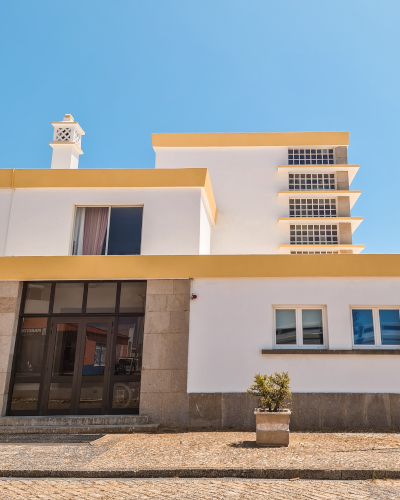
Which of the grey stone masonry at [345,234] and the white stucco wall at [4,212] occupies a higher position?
the grey stone masonry at [345,234]

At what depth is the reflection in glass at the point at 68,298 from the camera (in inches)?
482

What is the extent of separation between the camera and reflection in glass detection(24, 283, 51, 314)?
1227cm

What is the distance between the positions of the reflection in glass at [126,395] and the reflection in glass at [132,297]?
5.94ft

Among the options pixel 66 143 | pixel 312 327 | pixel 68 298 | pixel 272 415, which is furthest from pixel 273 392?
pixel 66 143

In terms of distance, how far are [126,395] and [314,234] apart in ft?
37.8

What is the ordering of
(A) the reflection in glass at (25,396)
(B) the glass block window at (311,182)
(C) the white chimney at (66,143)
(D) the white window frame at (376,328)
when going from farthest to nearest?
(B) the glass block window at (311,182) < (C) the white chimney at (66,143) < (A) the reflection in glass at (25,396) < (D) the white window frame at (376,328)

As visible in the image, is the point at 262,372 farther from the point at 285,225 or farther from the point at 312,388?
the point at 285,225

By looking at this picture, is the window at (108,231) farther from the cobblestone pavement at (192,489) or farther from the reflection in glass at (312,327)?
the cobblestone pavement at (192,489)

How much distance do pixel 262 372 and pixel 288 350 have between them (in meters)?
0.79

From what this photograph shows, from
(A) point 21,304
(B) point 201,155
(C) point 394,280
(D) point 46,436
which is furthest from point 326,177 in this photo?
(D) point 46,436

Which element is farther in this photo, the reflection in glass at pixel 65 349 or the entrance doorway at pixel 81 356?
the reflection in glass at pixel 65 349

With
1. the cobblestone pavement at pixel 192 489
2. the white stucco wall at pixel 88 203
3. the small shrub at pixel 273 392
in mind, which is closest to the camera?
the cobblestone pavement at pixel 192 489

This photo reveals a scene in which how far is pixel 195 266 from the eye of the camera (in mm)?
11727

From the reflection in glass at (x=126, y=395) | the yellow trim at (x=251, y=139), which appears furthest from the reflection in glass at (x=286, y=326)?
the yellow trim at (x=251, y=139)
